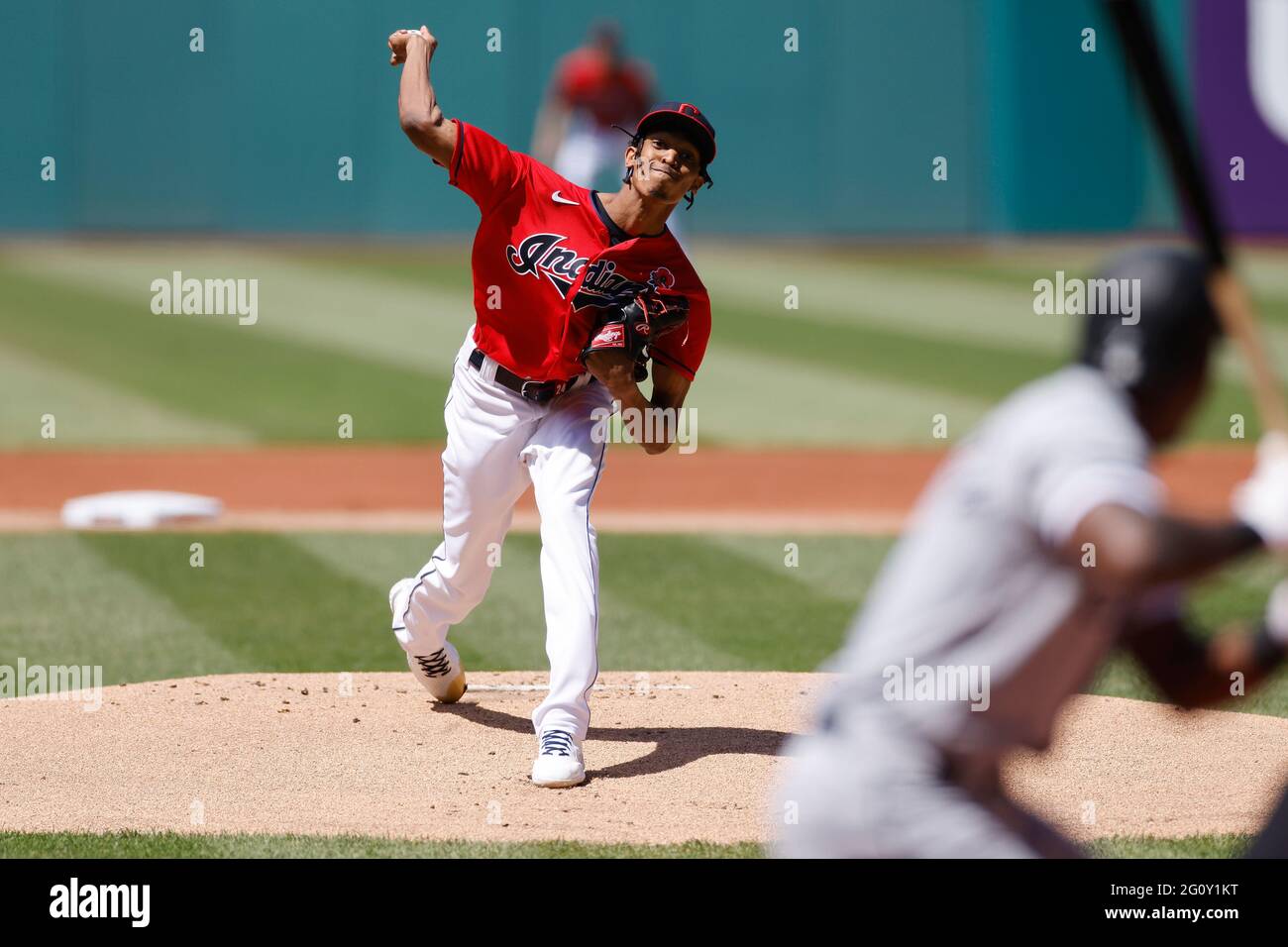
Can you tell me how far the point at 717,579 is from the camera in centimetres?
886

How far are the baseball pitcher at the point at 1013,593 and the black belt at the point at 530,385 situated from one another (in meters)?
2.87

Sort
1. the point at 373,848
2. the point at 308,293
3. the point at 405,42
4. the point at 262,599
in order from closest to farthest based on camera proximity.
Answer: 1. the point at 373,848
2. the point at 405,42
3. the point at 262,599
4. the point at 308,293

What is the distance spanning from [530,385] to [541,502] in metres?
0.38

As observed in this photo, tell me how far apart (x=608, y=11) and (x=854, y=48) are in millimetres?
3032

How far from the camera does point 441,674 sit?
6.41 meters

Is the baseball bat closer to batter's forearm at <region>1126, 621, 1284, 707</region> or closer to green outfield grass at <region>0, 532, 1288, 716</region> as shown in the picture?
batter's forearm at <region>1126, 621, 1284, 707</region>

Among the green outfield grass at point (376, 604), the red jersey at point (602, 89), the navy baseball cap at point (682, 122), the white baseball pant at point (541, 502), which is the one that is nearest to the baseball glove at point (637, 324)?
the white baseball pant at point (541, 502)

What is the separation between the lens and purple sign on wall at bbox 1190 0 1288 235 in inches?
628

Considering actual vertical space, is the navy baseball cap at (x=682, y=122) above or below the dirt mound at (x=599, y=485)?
above

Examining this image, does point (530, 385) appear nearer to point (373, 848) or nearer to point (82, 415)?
point (373, 848)

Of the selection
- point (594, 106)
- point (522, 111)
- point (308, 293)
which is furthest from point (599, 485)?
point (522, 111)

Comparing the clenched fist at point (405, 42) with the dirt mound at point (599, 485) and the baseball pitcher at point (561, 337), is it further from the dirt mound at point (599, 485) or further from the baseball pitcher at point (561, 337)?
the dirt mound at point (599, 485)

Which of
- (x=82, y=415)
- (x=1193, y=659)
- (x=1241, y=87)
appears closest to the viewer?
(x=1193, y=659)

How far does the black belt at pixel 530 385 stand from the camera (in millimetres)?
5660
